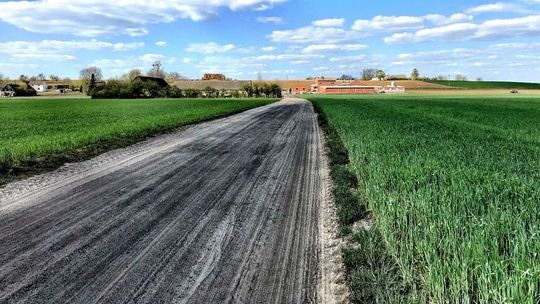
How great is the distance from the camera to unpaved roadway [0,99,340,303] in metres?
4.96

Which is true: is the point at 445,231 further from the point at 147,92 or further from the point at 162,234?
the point at 147,92

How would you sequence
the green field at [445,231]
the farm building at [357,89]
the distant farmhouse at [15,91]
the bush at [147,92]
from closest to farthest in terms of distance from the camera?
the green field at [445,231], the bush at [147,92], the distant farmhouse at [15,91], the farm building at [357,89]

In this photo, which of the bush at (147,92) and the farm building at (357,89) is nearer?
the bush at (147,92)

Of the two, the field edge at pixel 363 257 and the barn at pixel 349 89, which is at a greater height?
the barn at pixel 349 89

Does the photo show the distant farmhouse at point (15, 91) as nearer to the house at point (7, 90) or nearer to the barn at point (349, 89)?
the house at point (7, 90)

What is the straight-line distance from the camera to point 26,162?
41.1 ft

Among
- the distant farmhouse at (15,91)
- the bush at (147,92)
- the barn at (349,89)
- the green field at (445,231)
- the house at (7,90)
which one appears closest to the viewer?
the green field at (445,231)

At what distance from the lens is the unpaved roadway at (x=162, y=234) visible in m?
4.96

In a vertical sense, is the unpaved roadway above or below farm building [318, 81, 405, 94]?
below

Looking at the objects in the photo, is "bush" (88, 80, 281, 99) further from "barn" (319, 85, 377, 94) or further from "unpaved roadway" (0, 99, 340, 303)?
"unpaved roadway" (0, 99, 340, 303)

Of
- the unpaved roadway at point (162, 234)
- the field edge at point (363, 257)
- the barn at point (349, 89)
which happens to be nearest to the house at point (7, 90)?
the barn at point (349, 89)

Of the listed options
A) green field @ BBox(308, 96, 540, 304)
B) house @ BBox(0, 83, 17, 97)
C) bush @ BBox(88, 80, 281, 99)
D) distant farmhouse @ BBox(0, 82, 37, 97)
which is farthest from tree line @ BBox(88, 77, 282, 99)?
green field @ BBox(308, 96, 540, 304)

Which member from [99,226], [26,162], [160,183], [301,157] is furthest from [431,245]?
[26,162]

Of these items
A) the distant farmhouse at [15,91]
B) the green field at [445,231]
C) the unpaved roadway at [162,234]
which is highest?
the distant farmhouse at [15,91]
